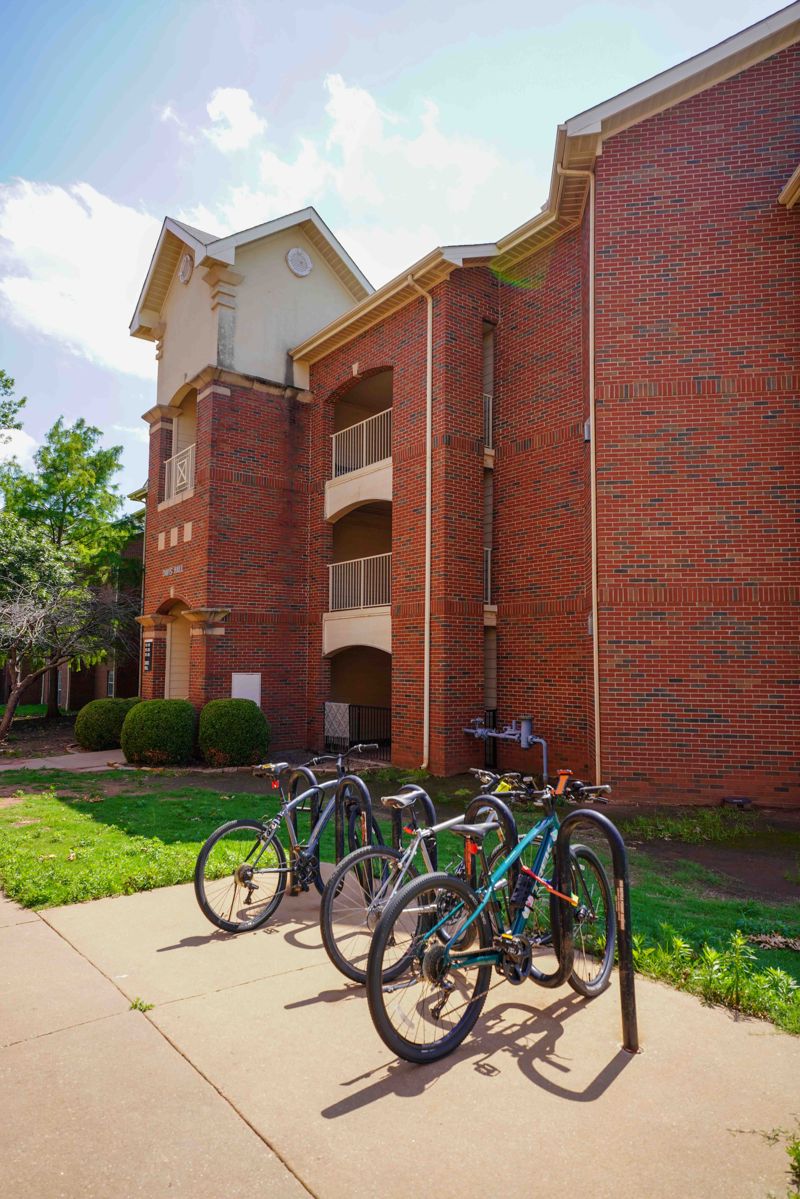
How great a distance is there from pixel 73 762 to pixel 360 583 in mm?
6943

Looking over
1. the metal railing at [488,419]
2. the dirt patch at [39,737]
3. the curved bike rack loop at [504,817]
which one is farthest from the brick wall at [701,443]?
the dirt patch at [39,737]

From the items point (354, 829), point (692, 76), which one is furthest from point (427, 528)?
point (354, 829)

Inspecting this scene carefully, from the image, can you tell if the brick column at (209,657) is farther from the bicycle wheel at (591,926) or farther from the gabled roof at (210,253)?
the bicycle wheel at (591,926)

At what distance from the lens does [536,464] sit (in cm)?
1302

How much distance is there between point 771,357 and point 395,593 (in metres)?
7.33

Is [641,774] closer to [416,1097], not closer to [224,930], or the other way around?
[224,930]

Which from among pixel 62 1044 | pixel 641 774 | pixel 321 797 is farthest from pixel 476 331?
pixel 62 1044

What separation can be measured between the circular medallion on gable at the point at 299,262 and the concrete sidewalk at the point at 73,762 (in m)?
12.0

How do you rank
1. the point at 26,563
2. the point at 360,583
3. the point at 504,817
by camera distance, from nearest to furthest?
the point at 504,817, the point at 360,583, the point at 26,563

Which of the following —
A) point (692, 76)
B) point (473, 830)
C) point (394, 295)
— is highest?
point (692, 76)

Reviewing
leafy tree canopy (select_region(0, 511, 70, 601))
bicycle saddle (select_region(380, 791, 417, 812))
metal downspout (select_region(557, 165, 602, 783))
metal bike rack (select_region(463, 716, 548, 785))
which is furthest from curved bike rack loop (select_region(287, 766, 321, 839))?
leafy tree canopy (select_region(0, 511, 70, 601))

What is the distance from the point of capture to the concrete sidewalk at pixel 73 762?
13906mm

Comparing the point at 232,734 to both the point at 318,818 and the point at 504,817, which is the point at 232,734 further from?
the point at 504,817

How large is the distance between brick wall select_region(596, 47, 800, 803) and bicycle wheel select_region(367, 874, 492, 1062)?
7.08 metres
